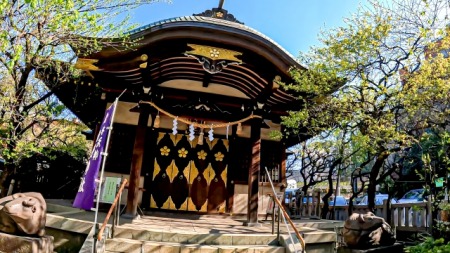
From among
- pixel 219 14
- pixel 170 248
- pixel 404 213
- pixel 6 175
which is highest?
pixel 219 14

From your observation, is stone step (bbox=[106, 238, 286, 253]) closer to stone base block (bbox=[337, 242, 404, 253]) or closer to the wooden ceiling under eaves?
stone base block (bbox=[337, 242, 404, 253])

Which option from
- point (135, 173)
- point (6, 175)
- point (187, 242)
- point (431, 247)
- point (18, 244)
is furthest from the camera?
point (6, 175)

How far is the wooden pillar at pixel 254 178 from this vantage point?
789 cm

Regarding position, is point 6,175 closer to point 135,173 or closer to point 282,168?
point 135,173

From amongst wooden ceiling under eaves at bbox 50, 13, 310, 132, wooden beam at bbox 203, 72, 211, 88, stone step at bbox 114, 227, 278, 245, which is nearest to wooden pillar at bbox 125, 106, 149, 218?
wooden ceiling under eaves at bbox 50, 13, 310, 132

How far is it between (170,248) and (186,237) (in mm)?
468

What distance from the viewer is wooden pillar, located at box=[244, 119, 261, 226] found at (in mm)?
7895

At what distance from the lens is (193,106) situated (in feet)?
29.8

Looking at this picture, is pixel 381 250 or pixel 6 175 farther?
pixel 6 175

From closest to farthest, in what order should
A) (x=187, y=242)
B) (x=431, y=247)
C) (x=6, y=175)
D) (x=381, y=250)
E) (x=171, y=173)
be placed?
(x=431, y=247) → (x=187, y=242) → (x=381, y=250) → (x=6, y=175) → (x=171, y=173)

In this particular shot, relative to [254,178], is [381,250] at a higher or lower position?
lower

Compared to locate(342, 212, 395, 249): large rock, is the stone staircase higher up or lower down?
lower down

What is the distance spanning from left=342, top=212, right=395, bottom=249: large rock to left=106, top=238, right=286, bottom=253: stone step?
1.52 m

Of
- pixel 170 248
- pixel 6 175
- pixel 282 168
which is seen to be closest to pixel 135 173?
pixel 170 248
